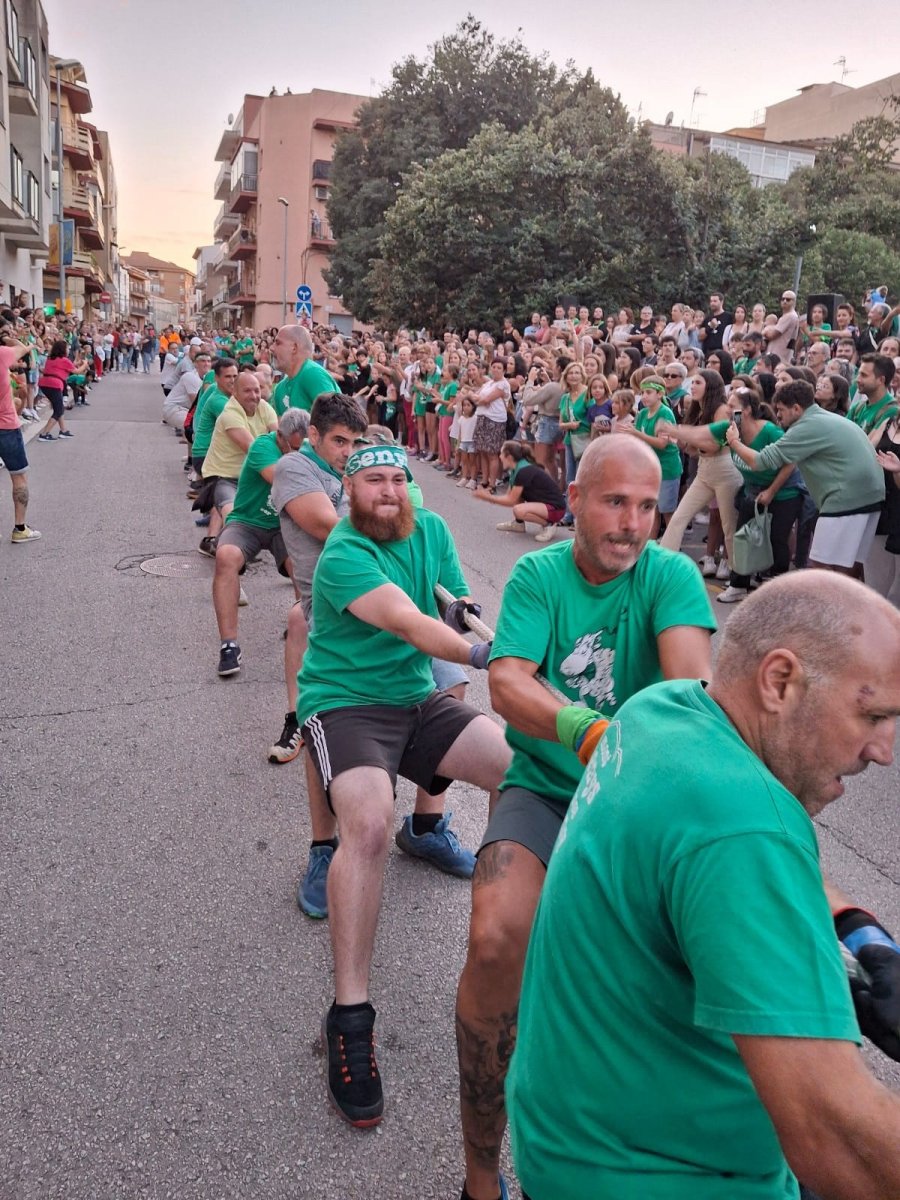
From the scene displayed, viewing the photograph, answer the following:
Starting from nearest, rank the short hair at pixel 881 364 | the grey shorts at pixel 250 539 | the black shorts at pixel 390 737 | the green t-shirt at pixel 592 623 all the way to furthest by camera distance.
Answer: the green t-shirt at pixel 592 623, the black shorts at pixel 390 737, the grey shorts at pixel 250 539, the short hair at pixel 881 364

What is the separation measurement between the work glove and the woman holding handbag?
6263 mm

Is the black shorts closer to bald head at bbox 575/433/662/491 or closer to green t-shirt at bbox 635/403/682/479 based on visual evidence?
bald head at bbox 575/433/662/491

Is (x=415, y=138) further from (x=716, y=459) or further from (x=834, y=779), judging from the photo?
(x=834, y=779)

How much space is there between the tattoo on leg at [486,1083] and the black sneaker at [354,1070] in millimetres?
407

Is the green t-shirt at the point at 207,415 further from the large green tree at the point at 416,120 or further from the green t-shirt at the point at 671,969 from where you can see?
the large green tree at the point at 416,120

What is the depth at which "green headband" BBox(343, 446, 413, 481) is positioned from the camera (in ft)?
11.1

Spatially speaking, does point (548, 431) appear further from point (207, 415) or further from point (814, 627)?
point (814, 627)

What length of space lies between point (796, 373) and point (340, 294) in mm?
32201

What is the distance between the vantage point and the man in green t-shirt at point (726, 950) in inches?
44.8

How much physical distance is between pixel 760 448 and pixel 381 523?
6.07 m

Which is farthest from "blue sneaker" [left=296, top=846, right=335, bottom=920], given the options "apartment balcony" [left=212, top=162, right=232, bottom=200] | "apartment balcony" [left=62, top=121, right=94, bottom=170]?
"apartment balcony" [left=212, top=162, right=232, bottom=200]

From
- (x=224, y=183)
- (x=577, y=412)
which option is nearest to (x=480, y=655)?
(x=577, y=412)

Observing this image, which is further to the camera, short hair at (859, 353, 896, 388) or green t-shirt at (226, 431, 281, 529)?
short hair at (859, 353, 896, 388)

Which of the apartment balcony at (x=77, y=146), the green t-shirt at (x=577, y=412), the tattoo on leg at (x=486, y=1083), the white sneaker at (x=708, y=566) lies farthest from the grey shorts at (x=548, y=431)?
the apartment balcony at (x=77, y=146)
